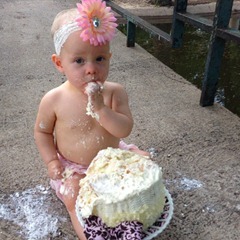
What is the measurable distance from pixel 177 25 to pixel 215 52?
603mm

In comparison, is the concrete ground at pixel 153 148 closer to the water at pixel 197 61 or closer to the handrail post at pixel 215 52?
the handrail post at pixel 215 52

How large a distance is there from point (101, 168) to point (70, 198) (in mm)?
232

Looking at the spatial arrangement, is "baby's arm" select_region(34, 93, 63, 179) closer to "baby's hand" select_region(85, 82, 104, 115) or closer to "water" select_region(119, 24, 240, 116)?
"baby's hand" select_region(85, 82, 104, 115)

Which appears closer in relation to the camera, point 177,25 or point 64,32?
point 64,32

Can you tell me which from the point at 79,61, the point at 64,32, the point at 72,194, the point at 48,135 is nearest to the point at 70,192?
the point at 72,194

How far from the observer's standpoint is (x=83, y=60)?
4.94 feet

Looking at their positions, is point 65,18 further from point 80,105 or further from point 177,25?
point 177,25

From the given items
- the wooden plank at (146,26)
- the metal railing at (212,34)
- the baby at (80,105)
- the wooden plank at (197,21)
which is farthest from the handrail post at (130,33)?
the baby at (80,105)

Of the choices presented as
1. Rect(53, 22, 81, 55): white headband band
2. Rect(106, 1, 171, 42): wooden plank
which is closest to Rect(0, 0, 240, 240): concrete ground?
Rect(106, 1, 171, 42): wooden plank

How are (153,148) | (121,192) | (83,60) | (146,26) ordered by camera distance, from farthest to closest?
(146,26)
(153,148)
(83,60)
(121,192)

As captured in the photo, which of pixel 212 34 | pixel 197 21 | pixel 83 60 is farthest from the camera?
pixel 197 21

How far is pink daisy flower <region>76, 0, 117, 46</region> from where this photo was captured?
1.44m

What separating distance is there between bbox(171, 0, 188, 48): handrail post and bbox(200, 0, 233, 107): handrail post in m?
0.54

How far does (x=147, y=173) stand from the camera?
1.47 metres
